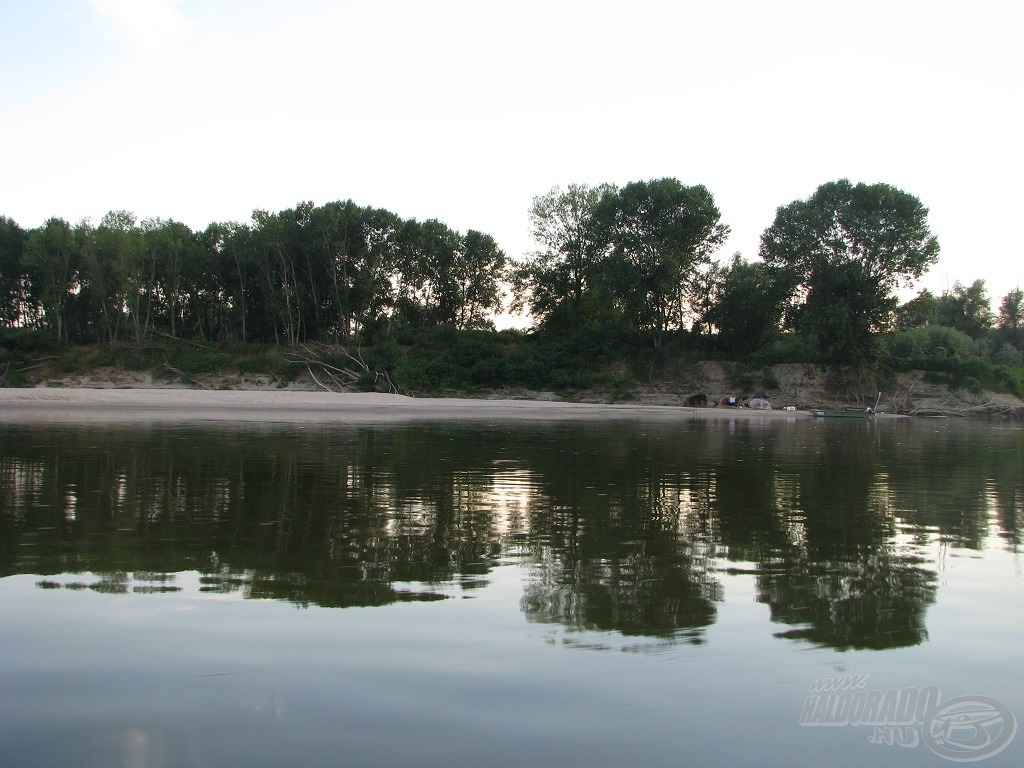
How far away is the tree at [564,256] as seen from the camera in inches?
2489

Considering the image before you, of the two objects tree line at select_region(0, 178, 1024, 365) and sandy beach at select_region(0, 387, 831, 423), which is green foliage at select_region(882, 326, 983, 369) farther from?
sandy beach at select_region(0, 387, 831, 423)

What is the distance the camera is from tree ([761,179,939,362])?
53094mm

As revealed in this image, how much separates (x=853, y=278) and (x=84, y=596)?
2178 inches

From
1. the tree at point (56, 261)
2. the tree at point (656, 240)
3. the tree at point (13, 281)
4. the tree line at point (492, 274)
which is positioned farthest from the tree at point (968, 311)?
the tree at point (13, 281)

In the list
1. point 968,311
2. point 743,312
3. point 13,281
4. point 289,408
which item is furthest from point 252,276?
point 968,311

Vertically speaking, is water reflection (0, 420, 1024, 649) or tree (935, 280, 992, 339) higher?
tree (935, 280, 992, 339)

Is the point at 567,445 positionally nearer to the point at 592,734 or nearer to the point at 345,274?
the point at 592,734

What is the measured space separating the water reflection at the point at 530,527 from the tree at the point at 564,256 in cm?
4724

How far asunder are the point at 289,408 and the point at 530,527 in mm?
32529

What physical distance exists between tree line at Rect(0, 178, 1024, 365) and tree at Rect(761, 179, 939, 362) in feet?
0.33

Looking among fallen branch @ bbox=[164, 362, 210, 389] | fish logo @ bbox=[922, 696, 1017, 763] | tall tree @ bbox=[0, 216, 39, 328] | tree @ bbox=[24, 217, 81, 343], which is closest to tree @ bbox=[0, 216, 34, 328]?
tall tree @ bbox=[0, 216, 39, 328]

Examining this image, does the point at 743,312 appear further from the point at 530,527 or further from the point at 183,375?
the point at 530,527

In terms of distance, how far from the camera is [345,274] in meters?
61.6

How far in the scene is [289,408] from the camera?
3922 cm
